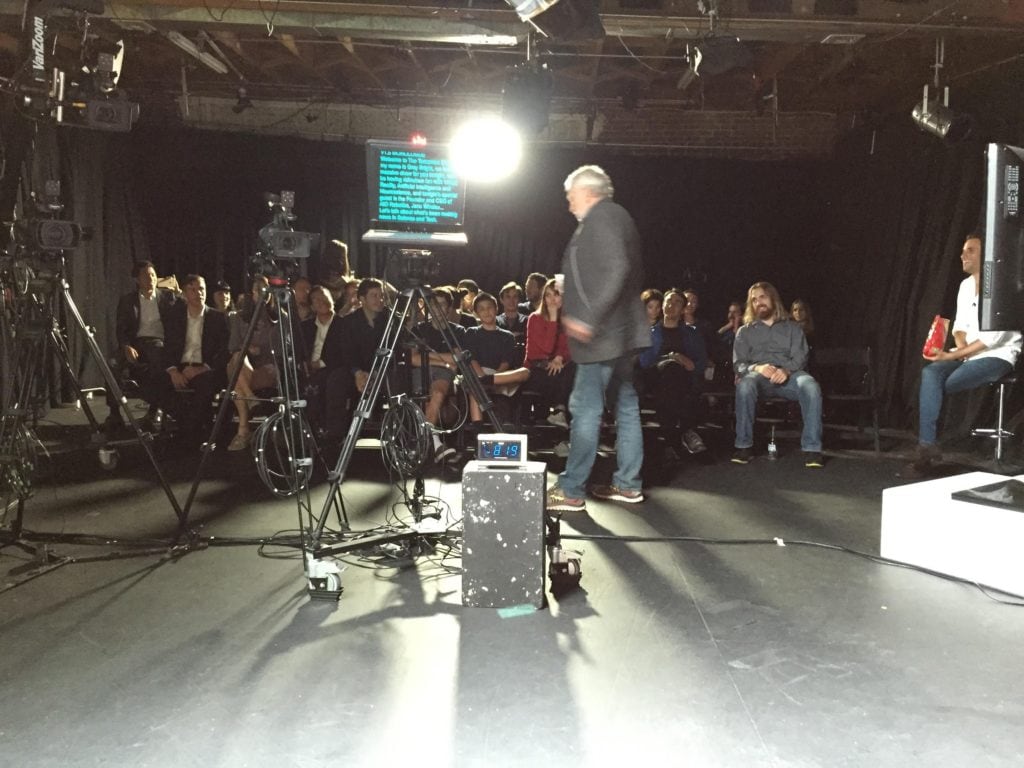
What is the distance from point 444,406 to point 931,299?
4.09 metres

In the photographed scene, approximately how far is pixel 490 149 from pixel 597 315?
5.38 meters

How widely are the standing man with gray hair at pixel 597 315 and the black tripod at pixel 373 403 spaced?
0.59 m

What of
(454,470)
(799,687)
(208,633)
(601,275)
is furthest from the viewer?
(454,470)

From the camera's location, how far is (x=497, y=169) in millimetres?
8438

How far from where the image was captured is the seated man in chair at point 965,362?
4406 millimetres

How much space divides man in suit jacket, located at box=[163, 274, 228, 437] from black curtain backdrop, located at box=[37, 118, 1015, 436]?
8.60ft

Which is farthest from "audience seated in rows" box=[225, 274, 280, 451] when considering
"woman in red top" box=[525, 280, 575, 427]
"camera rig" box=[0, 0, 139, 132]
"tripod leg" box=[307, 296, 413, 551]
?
"tripod leg" box=[307, 296, 413, 551]

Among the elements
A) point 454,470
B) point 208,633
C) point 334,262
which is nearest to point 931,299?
point 454,470

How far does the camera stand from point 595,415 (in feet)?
11.7

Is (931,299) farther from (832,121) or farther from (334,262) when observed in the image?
(334,262)

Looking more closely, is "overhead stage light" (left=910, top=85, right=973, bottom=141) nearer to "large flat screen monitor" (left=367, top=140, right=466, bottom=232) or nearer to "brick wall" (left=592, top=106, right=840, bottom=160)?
"brick wall" (left=592, top=106, right=840, bottom=160)

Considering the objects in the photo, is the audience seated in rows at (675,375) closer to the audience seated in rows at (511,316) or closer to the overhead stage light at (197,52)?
the audience seated in rows at (511,316)

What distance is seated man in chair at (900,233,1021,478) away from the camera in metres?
4.41

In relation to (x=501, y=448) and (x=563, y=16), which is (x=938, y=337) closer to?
(x=563, y=16)
